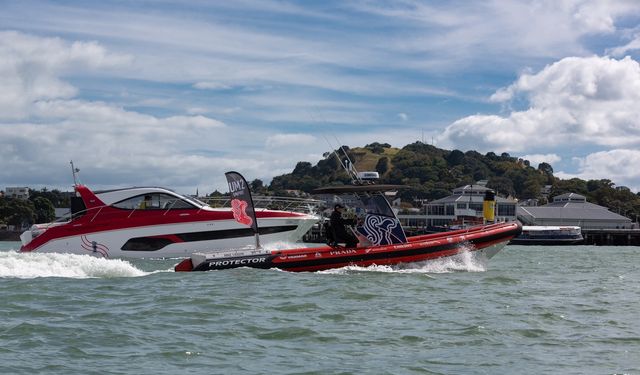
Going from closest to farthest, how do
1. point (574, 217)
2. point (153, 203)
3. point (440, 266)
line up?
point (440, 266) → point (153, 203) → point (574, 217)

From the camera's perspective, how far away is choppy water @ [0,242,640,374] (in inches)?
409

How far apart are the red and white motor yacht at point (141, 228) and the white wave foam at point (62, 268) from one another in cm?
1096

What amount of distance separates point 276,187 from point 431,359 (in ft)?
605

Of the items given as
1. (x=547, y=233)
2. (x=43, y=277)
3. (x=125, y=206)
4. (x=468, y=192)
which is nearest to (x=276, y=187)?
(x=468, y=192)

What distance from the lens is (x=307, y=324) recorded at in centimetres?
1299

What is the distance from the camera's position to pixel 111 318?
13148mm

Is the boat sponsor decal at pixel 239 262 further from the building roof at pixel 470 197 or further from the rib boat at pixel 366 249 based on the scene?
the building roof at pixel 470 197

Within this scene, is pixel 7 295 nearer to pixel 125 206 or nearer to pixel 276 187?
pixel 125 206

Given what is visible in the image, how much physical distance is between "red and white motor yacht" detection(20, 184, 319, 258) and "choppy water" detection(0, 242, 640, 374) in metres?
12.0

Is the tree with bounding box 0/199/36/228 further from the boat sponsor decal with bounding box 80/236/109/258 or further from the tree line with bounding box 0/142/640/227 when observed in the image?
the boat sponsor decal with bounding box 80/236/109/258

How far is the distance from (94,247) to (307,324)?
21.4 meters

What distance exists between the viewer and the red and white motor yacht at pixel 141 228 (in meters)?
32.6

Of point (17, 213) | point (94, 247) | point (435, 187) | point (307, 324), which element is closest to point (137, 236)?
point (94, 247)

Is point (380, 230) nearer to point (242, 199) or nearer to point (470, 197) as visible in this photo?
point (242, 199)
